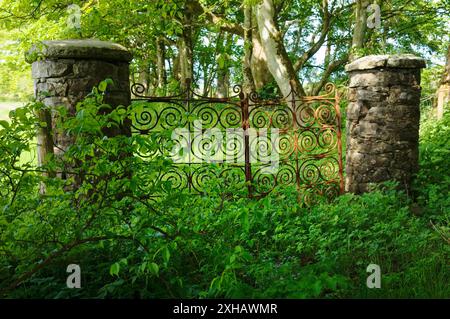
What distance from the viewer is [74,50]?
4844 millimetres

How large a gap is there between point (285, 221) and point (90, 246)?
2449mm

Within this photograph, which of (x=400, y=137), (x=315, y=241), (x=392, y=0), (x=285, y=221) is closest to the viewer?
(x=315, y=241)

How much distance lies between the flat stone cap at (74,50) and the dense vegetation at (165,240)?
1.18 meters

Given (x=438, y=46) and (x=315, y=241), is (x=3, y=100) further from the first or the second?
(x=315, y=241)

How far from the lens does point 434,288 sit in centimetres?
366

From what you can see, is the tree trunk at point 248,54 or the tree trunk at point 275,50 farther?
the tree trunk at point 248,54

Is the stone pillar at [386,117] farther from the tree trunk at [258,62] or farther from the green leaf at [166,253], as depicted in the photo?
the tree trunk at [258,62]

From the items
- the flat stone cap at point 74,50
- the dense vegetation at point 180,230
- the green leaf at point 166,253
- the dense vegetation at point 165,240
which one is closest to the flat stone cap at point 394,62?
the dense vegetation at point 180,230

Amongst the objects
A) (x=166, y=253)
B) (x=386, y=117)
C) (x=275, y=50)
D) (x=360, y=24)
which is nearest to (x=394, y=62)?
(x=386, y=117)

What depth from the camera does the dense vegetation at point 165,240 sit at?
304cm

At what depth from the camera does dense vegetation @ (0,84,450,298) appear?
304cm

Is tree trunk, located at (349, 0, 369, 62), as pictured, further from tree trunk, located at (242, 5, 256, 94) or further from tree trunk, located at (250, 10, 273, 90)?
tree trunk, located at (242, 5, 256, 94)

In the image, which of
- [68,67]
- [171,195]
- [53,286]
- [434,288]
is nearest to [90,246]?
[53,286]

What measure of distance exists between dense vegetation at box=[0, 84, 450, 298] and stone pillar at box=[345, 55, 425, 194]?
980mm
